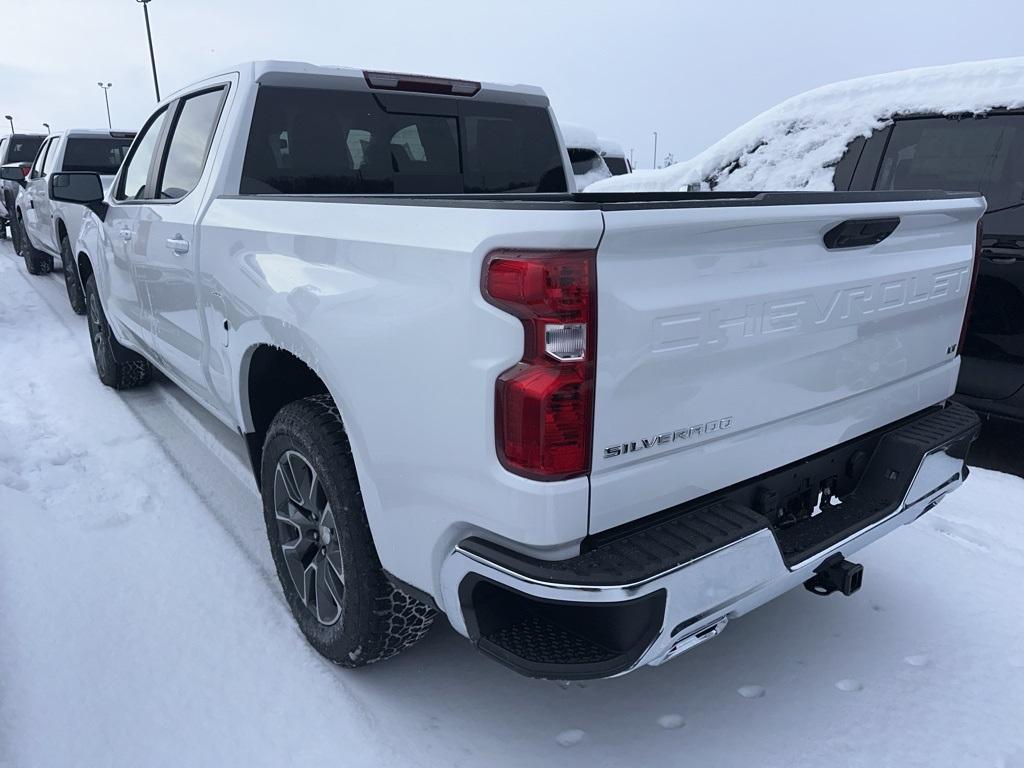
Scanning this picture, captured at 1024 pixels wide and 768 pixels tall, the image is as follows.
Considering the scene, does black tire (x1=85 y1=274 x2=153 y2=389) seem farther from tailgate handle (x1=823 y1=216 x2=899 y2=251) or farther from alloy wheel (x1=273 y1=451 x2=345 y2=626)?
tailgate handle (x1=823 y1=216 x2=899 y2=251)

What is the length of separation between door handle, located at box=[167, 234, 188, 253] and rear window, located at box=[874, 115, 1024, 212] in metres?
3.90

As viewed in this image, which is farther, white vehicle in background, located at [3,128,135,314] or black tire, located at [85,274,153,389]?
white vehicle in background, located at [3,128,135,314]

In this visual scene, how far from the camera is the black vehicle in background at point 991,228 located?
3.93 meters

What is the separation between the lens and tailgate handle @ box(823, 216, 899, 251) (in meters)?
2.07

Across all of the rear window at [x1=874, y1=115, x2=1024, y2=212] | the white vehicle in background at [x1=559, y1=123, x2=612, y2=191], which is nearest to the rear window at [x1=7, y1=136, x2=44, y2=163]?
the white vehicle in background at [x1=559, y1=123, x2=612, y2=191]

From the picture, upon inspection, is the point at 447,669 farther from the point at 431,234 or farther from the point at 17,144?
the point at 17,144

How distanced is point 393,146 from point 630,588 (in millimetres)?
2483

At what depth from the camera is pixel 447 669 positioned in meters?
2.66

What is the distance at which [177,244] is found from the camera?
3340 mm

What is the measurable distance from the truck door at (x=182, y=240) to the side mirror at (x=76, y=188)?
33.0 inches

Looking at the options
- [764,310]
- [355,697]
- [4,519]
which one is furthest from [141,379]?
[764,310]

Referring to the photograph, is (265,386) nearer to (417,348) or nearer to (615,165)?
(417,348)

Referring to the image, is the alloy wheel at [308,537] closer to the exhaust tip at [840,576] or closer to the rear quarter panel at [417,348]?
the rear quarter panel at [417,348]

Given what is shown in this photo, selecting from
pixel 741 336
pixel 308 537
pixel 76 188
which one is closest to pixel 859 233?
pixel 741 336
